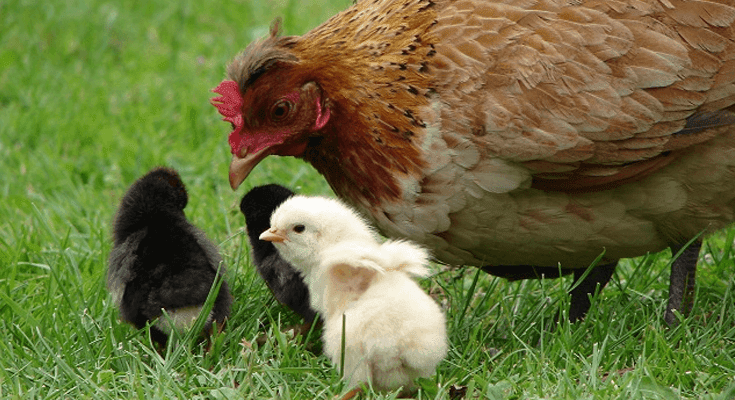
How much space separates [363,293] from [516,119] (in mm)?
861

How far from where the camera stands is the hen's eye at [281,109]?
12.5 ft

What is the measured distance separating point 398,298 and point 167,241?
1105 millimetres

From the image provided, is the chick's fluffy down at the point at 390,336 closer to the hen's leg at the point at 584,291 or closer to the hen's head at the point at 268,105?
the hen's head at the point at 268,105

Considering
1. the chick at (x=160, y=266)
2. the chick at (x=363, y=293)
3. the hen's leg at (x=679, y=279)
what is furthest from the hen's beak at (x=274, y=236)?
the hen's leg at (x=679, y=279)

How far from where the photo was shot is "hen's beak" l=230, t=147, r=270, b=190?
3.82 m

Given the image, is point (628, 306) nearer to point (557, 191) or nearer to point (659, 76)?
point (557, 191)

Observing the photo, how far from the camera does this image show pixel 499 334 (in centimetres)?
401

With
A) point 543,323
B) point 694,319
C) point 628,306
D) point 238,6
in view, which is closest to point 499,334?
point 543,323

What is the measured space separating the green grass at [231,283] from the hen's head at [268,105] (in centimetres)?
67

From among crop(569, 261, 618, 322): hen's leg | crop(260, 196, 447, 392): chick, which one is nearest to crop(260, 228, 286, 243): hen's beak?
crop(260, 196, 447, 392): chick

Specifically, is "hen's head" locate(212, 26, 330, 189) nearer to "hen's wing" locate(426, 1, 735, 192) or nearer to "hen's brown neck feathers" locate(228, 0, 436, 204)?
"hen's brown neck feathers" locate(228, 0, 436, 204)

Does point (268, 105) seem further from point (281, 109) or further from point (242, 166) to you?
point (242, 166)

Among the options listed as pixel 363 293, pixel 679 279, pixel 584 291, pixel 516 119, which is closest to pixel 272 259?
pixel 363 293

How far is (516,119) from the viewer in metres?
3.55
